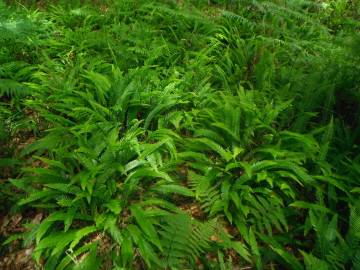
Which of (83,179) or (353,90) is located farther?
(353,90)

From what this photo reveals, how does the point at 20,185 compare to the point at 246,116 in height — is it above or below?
below

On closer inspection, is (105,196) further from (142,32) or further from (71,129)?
(142,32)

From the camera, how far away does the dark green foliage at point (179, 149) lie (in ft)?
12.0

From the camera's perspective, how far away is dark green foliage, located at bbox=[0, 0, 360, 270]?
3662 mm

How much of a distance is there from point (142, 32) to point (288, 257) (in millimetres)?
4418

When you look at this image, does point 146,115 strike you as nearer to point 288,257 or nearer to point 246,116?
point 246,116

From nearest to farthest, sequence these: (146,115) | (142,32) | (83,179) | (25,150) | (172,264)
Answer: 1. (172,264)
2. (83,179)
3. (25,150)
4. (146,115)
5. (142,32)

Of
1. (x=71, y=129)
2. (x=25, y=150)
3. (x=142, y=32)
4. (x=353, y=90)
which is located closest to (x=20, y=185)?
(x=25, y=150)

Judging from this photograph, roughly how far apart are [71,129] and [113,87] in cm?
92

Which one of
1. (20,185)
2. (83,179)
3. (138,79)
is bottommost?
(20,185)

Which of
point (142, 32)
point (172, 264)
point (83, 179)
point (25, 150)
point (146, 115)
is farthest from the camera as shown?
point (142, 32)

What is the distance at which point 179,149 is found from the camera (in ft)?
15.5

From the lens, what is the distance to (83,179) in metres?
3.87

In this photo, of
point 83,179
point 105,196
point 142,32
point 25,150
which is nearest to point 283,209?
point 105,196
